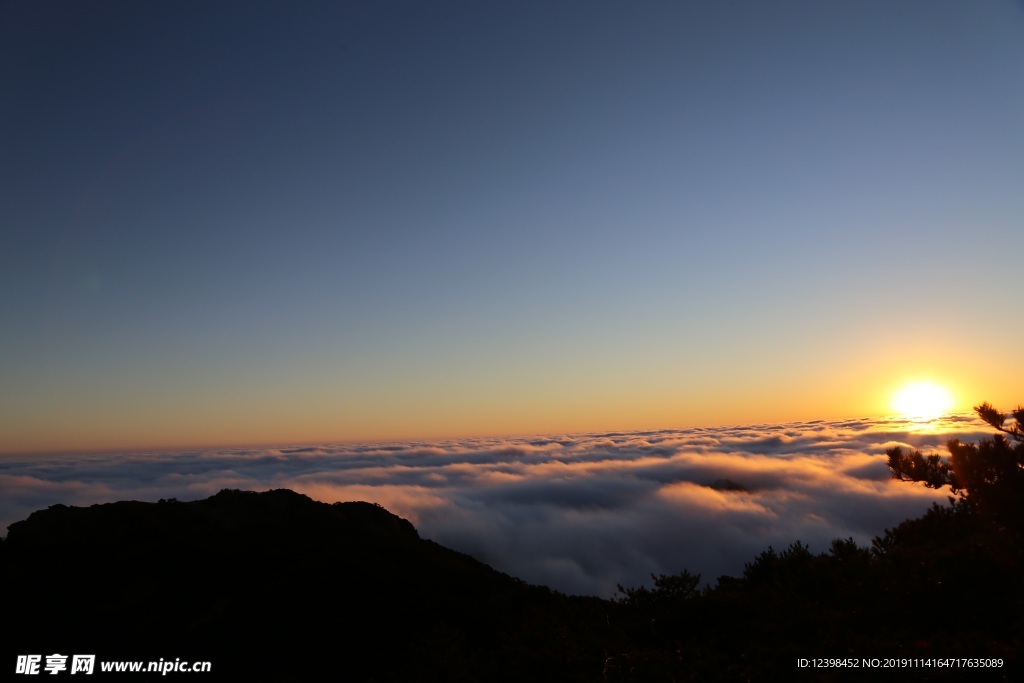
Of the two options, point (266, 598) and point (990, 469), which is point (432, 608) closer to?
point (266, 598)

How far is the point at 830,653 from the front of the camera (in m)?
9.52

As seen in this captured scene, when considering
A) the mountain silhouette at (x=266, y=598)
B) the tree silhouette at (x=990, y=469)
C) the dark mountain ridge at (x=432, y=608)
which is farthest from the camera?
the tree silhouette at (x=990, y=469)

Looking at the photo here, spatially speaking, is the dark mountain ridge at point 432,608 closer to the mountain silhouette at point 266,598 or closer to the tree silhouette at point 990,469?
the mountain silhouette at point 266,598

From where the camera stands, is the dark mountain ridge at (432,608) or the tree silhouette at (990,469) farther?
the tree silhouette at (990,469)

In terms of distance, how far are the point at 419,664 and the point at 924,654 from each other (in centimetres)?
890

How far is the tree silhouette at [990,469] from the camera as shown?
12.3 metres

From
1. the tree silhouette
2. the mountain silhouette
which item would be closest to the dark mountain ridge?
the mountain silhouette

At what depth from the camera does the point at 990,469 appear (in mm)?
12500

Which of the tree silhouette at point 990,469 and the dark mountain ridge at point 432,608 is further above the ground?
the tree silhouette at point 990,469

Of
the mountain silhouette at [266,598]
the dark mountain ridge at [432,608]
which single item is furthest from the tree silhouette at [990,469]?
the mountain silhouette at [266,598]

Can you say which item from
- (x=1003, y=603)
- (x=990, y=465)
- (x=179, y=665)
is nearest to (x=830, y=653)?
(x=1003, y=603)

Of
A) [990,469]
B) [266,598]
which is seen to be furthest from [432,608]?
[990,469]

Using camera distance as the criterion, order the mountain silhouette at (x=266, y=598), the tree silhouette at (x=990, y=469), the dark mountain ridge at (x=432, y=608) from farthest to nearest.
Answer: the tree silhouette at (x=990, y=469)
the mountain silhouette at (x=266, y=598)
the dark mountain ridge at (x=432, y=608)

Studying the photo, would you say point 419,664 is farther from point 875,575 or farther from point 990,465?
point 990,465
